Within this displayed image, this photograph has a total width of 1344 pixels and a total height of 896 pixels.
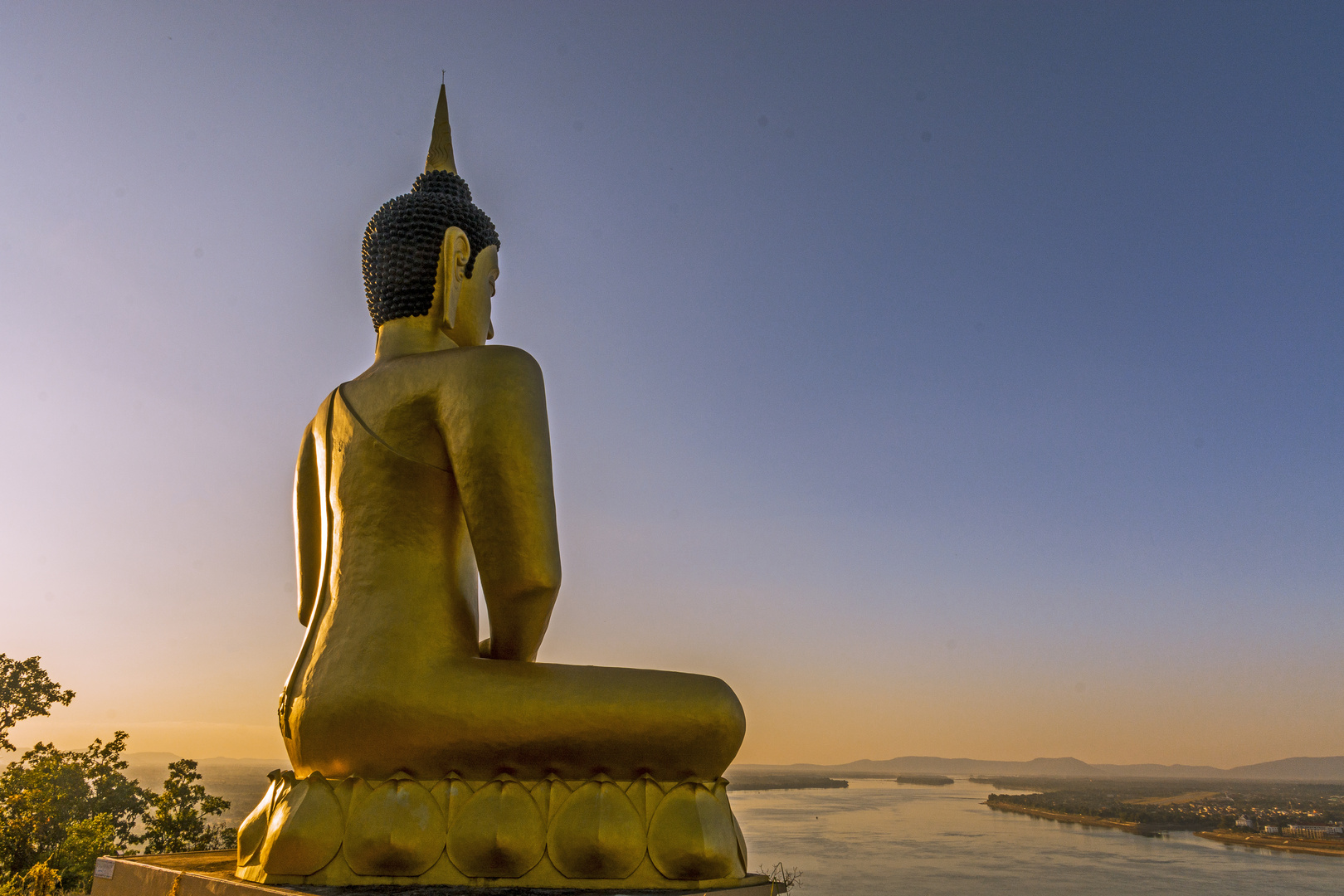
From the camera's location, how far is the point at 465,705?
142 inches

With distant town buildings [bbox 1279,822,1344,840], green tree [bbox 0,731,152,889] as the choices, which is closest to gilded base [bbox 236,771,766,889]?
green tree [bbox 0,731,152,889]

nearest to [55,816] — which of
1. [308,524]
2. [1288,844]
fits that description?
[308,524]

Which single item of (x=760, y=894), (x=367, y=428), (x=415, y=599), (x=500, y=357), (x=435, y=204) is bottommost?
(x=760, y=894)

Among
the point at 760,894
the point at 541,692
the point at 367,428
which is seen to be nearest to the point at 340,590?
the point at 367,428

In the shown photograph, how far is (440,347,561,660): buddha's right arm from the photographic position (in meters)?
3.82

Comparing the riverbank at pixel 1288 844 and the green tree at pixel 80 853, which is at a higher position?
the green tree at pixel 80 853

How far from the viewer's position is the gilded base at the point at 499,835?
3.36 metres

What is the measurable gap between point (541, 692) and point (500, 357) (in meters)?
1.55

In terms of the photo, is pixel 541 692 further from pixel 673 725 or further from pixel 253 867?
pixel 253 867

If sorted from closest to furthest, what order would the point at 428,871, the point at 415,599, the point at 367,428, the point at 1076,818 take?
the point at 428,871 < the point at 415,599 < the point at 367,428 < the point at 1076,818

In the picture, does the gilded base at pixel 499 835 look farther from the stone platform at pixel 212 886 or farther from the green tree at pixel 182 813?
the green tree at pixel 182 813

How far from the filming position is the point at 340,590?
4.04 meters

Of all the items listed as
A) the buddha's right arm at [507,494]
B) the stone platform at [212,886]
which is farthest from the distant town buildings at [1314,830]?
the buddha's right arm at [507,494]

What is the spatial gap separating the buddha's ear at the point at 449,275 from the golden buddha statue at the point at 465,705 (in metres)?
0.54
